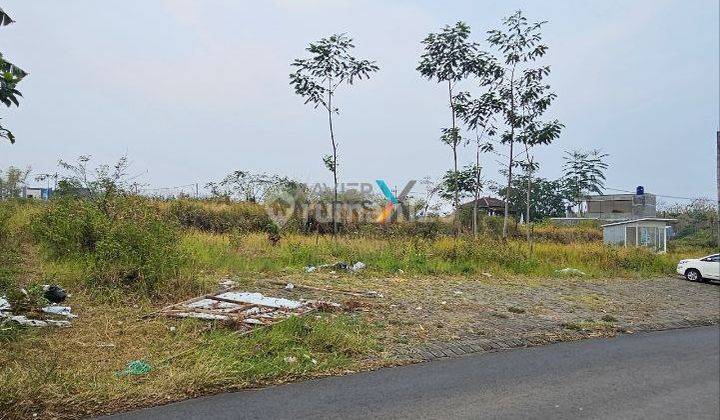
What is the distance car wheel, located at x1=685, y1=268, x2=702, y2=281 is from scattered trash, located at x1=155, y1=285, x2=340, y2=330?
13371 mm

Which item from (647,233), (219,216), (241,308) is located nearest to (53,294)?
(241,308)

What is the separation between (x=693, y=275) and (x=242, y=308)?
1472cm

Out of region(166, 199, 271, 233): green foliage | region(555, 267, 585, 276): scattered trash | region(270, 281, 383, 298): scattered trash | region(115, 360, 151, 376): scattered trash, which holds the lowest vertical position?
region(555, 267, 585, 276): scattered trash

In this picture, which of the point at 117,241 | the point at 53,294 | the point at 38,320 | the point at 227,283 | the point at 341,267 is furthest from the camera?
the point at 341,267

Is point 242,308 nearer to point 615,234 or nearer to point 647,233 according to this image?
point 647,233

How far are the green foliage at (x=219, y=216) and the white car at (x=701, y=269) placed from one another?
13.3 meters

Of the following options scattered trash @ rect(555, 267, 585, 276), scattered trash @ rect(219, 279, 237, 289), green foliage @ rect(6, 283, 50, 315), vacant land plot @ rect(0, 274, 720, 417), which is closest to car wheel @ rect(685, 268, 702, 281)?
scattered trash @ rect(555, 267, 585, 276)

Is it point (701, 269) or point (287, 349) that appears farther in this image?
point (701, 269)

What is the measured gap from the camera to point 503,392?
4383 millimetres

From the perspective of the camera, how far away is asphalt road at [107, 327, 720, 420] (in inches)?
Answer: 151

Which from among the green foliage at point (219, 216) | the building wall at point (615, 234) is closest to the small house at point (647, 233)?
the building wall at point (615, 234)

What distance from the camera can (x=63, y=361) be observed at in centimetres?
428

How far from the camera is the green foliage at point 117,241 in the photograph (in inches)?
265

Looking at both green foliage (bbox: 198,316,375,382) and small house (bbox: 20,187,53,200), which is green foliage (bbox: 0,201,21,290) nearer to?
green foliage (bbox: 198,316,375,382)
